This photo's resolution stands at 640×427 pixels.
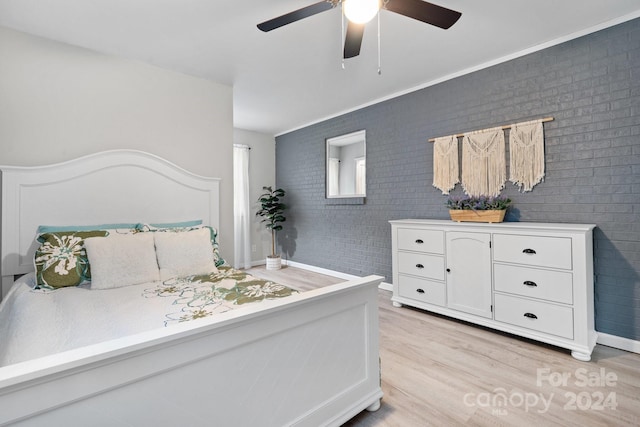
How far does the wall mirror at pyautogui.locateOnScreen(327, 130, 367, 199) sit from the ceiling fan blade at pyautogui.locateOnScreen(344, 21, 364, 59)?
7.55 ft

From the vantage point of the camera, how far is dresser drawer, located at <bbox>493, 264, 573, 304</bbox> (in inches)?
90.8

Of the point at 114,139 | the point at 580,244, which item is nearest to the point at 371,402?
the point at 580,244

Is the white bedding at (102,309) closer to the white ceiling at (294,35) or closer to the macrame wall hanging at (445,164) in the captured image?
the white ceiling at (294,35)

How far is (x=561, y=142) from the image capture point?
265cm

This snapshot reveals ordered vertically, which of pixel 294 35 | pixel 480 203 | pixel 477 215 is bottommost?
pixel 477 215

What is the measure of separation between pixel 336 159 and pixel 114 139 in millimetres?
3014

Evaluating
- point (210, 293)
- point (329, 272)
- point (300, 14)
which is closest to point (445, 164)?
point (300, 14)

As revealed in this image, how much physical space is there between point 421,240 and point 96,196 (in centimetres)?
311

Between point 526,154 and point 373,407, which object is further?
point 526,154

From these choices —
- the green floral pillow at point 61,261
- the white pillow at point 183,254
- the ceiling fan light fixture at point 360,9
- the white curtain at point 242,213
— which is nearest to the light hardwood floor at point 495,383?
the white pillow at point 183,254

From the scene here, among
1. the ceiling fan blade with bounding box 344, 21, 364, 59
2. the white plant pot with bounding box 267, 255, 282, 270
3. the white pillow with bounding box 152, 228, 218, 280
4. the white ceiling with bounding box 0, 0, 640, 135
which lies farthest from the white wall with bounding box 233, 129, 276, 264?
the ceiling fan blade with bounding box 344, 21, 364, 59

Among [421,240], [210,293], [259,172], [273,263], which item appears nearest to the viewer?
[210,293]

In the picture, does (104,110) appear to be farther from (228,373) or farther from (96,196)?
(228,373)

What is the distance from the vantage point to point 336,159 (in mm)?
4883
